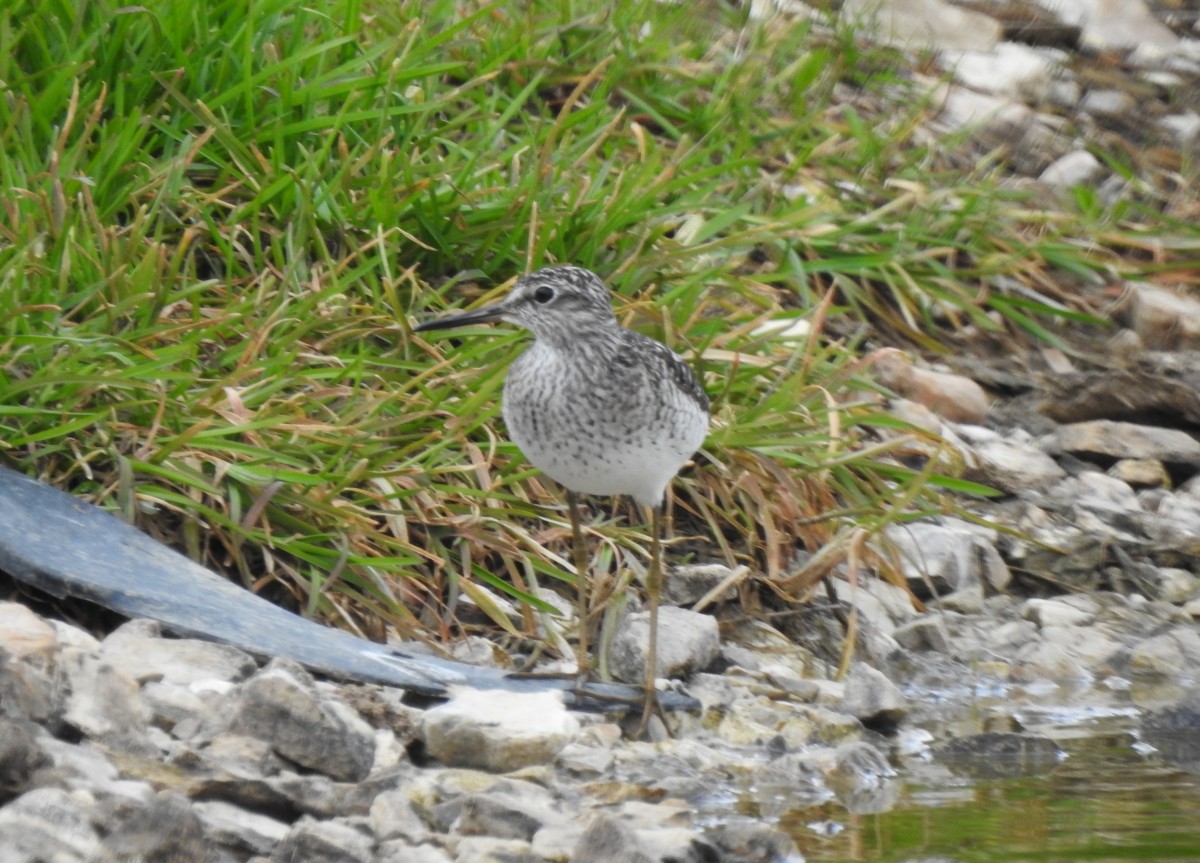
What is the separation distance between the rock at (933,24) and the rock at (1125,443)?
349cm

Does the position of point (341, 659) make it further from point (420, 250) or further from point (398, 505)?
point (420, 250)

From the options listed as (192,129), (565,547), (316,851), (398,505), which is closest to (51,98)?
(192,129)

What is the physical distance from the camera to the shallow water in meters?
4.07

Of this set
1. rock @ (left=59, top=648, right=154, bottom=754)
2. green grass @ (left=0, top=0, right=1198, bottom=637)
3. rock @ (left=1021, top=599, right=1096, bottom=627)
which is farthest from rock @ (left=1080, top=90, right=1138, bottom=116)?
rock @ (left=59, top=648, right=154, bottom=754)

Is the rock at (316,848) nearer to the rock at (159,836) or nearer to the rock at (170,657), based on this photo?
the rock at (159,836)

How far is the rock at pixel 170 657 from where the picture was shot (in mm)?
4348

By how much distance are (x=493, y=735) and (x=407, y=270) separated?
2504mm

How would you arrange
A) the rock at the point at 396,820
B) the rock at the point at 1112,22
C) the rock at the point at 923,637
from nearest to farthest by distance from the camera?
the rock at the point at 396,820
the rock at the point at 923,637
the rock at the point at 1112,22

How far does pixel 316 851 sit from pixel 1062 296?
19.9ft

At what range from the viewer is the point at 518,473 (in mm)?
5930

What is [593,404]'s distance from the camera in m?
4.85

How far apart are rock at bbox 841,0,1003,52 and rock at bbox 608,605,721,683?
18.8ft

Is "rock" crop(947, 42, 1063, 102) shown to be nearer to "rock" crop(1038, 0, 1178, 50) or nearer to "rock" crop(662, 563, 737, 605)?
"rock" crop(1038, 0, 1178, 50)

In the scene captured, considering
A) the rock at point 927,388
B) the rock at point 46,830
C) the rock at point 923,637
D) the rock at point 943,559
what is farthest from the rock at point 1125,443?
the rock at point 46,830
